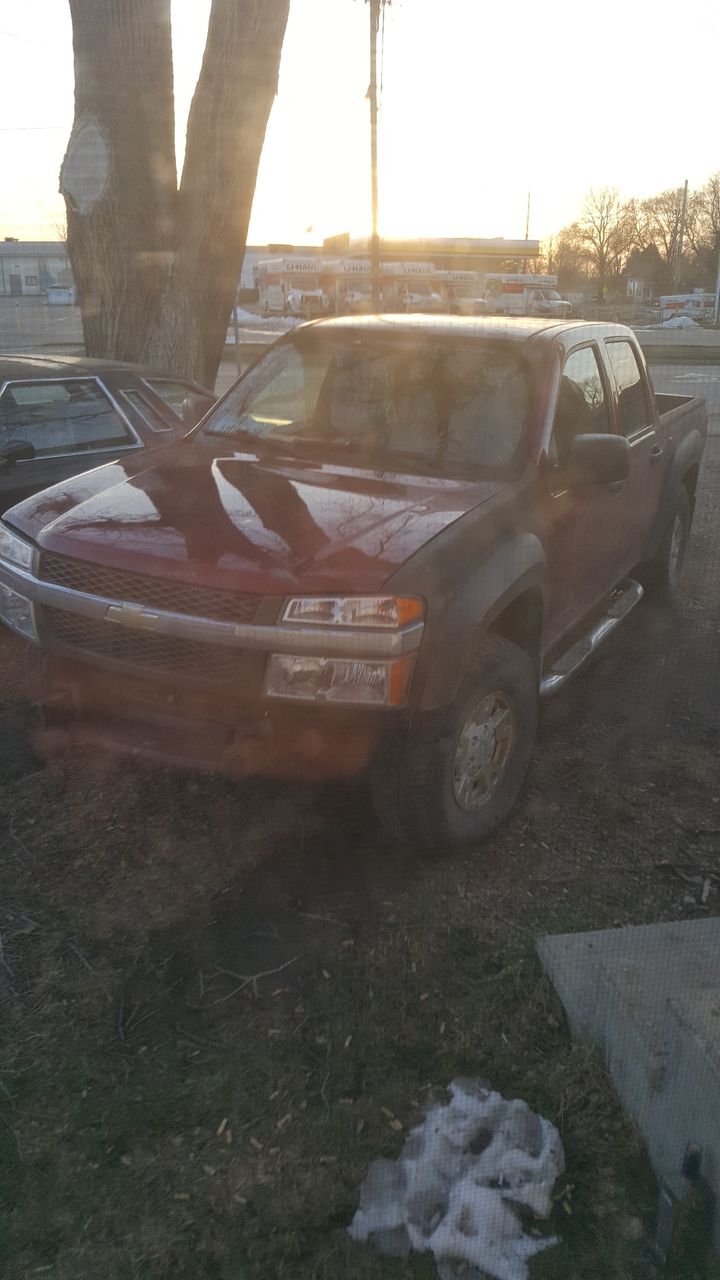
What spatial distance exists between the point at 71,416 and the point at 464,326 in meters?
2.56

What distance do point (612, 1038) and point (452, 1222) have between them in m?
0.60

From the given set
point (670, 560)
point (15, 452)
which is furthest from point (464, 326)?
point (670, 560)

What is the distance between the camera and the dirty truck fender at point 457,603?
3016 millimetres

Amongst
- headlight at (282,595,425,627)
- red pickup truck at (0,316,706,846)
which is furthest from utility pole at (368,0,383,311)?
headlight at (282,595,425,627)

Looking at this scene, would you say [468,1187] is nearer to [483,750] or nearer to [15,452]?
[483,750]

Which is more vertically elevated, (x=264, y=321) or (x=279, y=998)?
(x=264, y=321)

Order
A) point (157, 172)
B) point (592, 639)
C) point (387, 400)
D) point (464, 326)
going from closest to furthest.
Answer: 1. point (387, 400)
2. point (464, 326)
3. point (592, 639)
4. point (157, 172)

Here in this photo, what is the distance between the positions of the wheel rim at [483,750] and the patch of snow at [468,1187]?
1.13m

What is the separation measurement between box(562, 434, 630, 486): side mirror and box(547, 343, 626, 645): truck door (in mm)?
60

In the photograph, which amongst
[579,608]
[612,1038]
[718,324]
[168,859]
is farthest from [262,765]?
[718,324]

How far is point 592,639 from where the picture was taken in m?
4.70

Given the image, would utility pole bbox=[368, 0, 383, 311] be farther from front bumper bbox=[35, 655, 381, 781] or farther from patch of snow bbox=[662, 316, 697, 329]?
patch of snow bbox=[662, 316, 697, 329]

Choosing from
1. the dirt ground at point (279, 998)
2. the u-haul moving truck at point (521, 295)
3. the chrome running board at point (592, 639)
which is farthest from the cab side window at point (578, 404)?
the u-haul moving truck at point (521, 295)

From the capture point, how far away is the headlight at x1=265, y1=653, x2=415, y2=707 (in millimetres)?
2961
